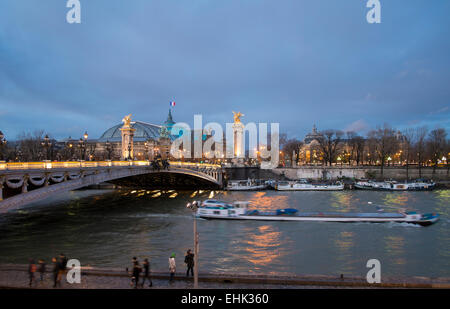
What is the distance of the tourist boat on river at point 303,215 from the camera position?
92.5 ft

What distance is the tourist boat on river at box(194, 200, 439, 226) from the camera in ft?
92.5

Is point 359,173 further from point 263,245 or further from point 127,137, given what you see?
point 263,245

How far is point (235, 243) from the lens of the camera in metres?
22.3

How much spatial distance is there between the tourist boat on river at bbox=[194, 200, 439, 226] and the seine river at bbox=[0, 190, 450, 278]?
2.77 feet

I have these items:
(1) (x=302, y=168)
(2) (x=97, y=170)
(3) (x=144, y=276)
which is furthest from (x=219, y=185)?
(3) (x=144, y=276)

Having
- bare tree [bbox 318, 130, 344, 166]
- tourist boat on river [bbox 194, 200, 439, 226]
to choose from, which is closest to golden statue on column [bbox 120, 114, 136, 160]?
tourist boat on river [bbox 194, 200, 439, 226]

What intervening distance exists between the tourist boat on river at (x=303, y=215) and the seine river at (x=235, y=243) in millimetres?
844

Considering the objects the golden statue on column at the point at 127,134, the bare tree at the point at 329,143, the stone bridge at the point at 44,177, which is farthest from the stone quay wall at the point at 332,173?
the stone bridge at the point at 44,177

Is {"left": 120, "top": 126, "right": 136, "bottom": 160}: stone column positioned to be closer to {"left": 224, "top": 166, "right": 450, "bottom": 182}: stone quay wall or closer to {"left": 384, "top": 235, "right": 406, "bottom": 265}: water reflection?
{"left": 224, "top": 166, "right": 450, "bottom": 182}: stone quay wall

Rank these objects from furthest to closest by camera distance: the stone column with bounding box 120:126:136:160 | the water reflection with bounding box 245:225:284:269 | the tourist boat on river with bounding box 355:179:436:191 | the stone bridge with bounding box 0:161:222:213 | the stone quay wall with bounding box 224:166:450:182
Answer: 1. the stone quay wall with bounding box 224:166:450:182
2. the tourist boat on river with bounding box 355:179:436:191
3. the stone column with bounding box 120:126:136:160
4. the stone bridge with bounding box 0:161:222:213
5. the water reflection with bounding box 245:225:284:269

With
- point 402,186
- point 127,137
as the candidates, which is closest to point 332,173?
point 402,186

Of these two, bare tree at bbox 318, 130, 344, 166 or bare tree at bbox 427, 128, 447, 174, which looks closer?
bare tree at bbox 427, 128, 447, 174

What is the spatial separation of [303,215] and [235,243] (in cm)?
1061
